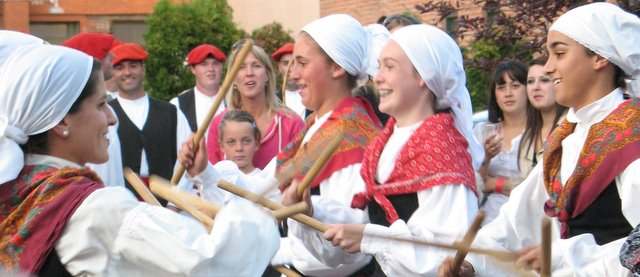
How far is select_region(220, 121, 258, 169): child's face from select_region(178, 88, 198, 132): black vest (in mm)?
1700

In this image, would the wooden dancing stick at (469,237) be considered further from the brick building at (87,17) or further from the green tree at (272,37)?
the brick building at (87,17)

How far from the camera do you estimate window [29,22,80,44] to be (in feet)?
68.7

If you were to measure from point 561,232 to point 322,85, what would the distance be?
147 cm

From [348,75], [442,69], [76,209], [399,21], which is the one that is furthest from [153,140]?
[76,209]

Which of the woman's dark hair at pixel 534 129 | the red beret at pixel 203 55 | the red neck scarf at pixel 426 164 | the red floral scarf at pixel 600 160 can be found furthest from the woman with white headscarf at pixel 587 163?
the red beret at pixel 203 55

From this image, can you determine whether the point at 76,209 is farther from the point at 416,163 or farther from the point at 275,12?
the point at 275,12

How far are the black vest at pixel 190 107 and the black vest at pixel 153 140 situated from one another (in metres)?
0.51

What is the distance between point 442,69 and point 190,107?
3909mm

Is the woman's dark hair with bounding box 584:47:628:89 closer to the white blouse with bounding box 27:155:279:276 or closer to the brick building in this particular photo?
the white blouse with bounding box 27:155:279:276

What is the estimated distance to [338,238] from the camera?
4.38 metres

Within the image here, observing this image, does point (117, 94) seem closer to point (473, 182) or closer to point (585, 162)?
point (473, 182)

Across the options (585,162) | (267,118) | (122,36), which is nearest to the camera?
(585,162)

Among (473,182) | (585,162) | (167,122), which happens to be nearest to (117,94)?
(167,122)

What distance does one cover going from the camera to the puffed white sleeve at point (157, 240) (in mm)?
3213
